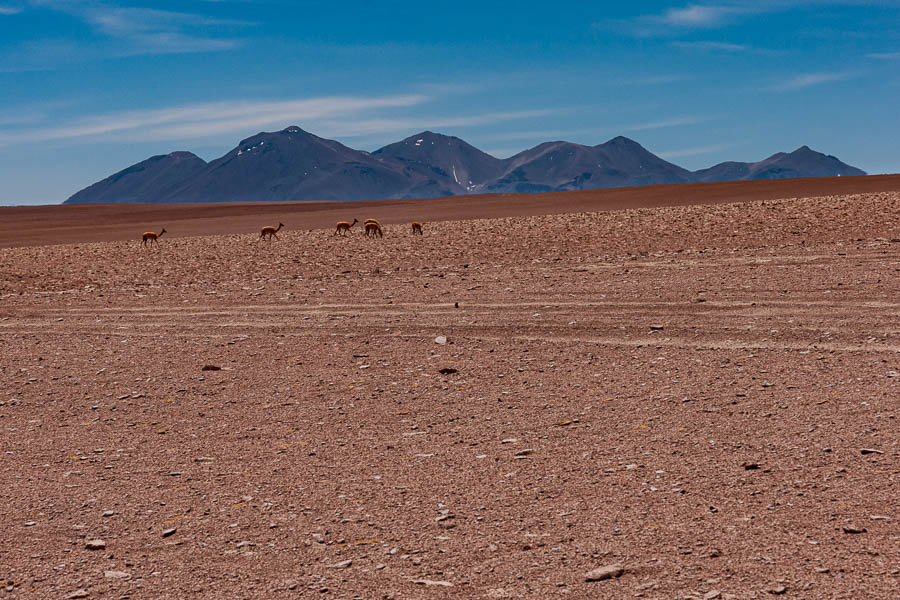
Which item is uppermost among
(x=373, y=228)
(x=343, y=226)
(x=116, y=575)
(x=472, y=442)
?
(x=343, y=226)

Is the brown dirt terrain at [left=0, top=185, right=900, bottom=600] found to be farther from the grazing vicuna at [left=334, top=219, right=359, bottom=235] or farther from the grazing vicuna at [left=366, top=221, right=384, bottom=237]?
the grazing vicuna at [left=334, top=219, right=359, bottom=235]

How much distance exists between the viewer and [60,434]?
9.45m

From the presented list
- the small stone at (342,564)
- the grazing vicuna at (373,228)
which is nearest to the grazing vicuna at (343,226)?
the grazing vicuna at (373,228)

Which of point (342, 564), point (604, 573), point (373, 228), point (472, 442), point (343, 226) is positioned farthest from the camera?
point (343, 226)

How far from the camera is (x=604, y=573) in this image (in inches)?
215

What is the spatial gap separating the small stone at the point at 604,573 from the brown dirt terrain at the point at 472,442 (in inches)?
1.4

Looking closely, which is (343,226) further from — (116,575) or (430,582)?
(430,582)

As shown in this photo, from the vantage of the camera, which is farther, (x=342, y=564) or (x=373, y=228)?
(x=373, y=228)

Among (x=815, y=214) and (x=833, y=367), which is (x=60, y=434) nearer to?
(x=833, y=367)

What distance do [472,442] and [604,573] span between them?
298 cm

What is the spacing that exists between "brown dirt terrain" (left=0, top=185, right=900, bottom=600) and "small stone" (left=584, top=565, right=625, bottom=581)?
1.4 inches

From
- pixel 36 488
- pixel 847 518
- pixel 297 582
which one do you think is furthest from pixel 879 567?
pixel 36 488

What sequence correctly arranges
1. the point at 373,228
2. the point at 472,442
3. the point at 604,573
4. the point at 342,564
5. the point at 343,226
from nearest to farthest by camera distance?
the point at 604,573, the point at 342,564, the point at 472,442, the point at 373,228, the point at 343,226

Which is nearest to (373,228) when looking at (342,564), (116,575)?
(116,575)
